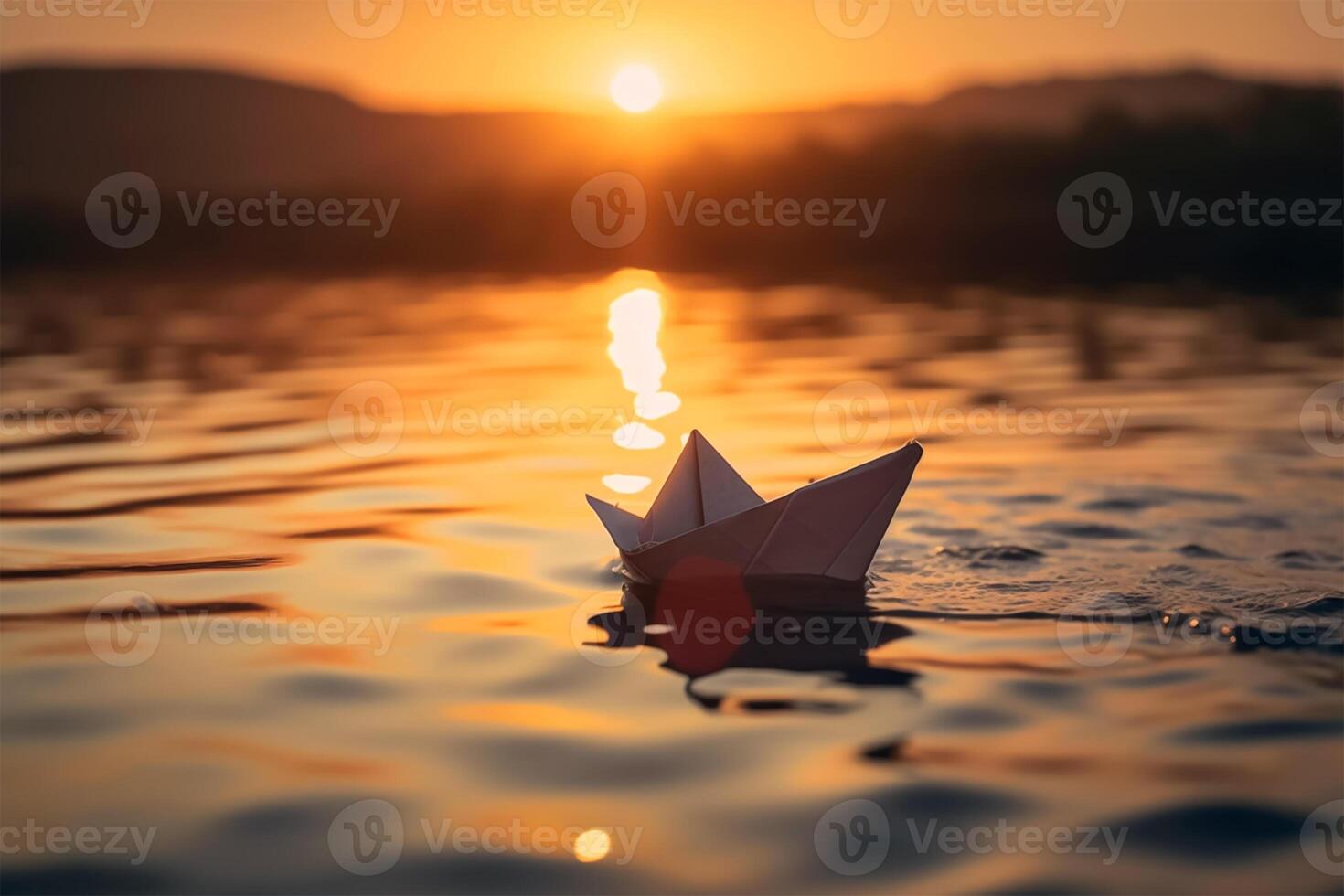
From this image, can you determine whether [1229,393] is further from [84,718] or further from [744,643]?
[84,718]

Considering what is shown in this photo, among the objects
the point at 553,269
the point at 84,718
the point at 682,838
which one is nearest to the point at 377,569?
the point at 84,718

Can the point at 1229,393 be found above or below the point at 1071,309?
below

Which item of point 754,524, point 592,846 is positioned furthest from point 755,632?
point 592,846

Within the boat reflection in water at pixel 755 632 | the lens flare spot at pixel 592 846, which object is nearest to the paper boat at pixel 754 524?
the boat reflection in water at pixel 755 632

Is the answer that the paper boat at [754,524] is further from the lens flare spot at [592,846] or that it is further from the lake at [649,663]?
the lens flare spot at [592,846]

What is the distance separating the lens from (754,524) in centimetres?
510

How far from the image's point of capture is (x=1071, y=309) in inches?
749

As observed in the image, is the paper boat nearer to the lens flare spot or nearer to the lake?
the lake

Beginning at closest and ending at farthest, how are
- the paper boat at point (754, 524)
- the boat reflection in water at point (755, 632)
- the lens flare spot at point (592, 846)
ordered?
the lens flare spot at point (592, 846)
the boat reflection in water at point (755, 632)
the paper boat at point (754, 524)

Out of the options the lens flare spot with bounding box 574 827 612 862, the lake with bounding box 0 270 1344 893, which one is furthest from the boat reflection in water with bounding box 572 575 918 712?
the lens flare spot with bounding box 574 827 612 862

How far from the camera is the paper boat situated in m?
5.05

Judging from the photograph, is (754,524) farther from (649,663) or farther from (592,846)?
(592,846)

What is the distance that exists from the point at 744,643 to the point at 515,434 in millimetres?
5236

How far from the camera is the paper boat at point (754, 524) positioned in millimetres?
5055
